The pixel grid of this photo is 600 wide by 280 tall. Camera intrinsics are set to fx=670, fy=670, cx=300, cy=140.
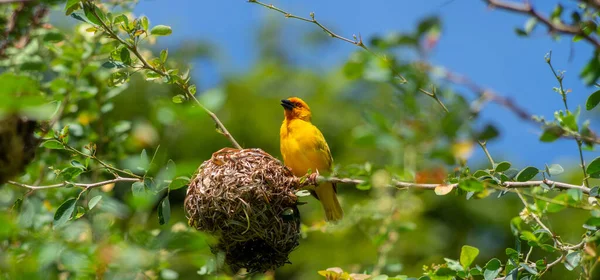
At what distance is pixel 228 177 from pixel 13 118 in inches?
59.3

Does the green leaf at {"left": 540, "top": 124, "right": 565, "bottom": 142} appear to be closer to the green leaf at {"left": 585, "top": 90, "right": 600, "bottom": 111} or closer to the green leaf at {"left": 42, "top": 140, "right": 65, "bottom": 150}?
the green leaf at {"left": 585, "top": 90, "right": 600, "bottom": 111}

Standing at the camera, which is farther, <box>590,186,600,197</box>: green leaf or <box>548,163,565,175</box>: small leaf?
<box>548,163,565,175</box>: small leaf

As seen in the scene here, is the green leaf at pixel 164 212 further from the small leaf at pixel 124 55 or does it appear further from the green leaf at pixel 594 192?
the green leaf at pixel 594 192

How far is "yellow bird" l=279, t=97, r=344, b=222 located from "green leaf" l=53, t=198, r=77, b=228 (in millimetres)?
1760

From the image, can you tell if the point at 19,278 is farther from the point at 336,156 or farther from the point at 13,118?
the point at 336,156

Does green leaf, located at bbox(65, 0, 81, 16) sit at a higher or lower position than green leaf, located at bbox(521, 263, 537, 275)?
higher

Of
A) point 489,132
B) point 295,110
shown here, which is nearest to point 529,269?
point 489,132

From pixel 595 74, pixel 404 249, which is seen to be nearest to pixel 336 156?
pixel 404 249

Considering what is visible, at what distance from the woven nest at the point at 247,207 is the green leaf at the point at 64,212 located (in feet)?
2.14

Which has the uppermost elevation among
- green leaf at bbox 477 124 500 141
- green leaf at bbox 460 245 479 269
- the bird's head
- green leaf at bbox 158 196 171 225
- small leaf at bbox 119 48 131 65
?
green leaf at bbox 477 124 500 141

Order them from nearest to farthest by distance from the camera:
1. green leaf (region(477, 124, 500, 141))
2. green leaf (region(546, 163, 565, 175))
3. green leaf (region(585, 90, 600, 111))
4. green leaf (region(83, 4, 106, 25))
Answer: green leaf (region(477, 124, 500, 141)) → green leaf (region(585, 90, 600, 111)) → green leaf (region(546, 163, 565, 175)) → green leaf (region(83, 4, 106, 25))

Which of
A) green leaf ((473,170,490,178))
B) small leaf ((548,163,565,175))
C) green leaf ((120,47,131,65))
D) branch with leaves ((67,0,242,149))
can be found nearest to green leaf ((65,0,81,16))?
branch with leaves ((67,0,242,149))

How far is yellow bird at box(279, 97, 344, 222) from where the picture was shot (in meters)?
4.22

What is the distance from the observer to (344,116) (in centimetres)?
1324
